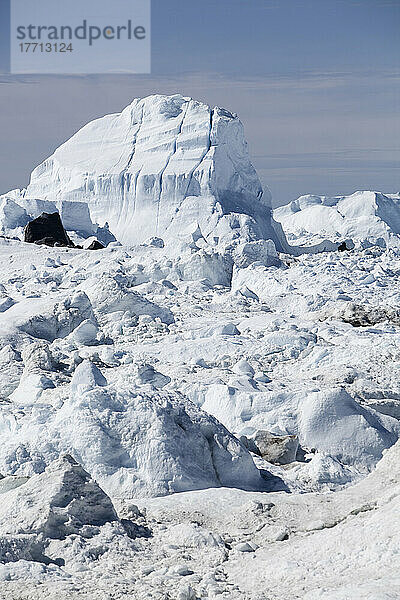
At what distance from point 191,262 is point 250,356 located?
6.74 meters

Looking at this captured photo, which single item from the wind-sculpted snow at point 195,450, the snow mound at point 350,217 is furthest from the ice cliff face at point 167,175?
the wind-sculpted snow at point 195,450

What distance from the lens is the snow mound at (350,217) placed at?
42594 millimetres

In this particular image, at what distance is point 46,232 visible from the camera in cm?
2316

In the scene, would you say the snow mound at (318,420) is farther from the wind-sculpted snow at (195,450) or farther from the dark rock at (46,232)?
the dark rock at (46,232)

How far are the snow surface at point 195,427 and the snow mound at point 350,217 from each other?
2361 cm

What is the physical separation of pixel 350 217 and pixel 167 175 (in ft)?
64.0

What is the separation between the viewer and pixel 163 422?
556 centimetres

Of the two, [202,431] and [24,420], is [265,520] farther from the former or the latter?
[24,420]

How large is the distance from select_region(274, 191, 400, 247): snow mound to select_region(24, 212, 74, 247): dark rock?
18.8 metres

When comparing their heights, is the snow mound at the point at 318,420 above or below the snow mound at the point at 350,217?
above

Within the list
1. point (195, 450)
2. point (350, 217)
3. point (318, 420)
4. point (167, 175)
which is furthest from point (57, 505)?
point (350, 217)

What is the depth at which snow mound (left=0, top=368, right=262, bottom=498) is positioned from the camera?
17.5 ft

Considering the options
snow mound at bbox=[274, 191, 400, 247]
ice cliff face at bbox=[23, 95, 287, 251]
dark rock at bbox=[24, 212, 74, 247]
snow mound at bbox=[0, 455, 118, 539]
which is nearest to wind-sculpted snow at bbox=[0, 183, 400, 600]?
snow mound at bbox=[0, 455, 118, 539]

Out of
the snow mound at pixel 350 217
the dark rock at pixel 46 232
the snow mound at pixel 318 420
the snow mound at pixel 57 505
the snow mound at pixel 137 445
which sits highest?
the snow mound at pixel 57 505
